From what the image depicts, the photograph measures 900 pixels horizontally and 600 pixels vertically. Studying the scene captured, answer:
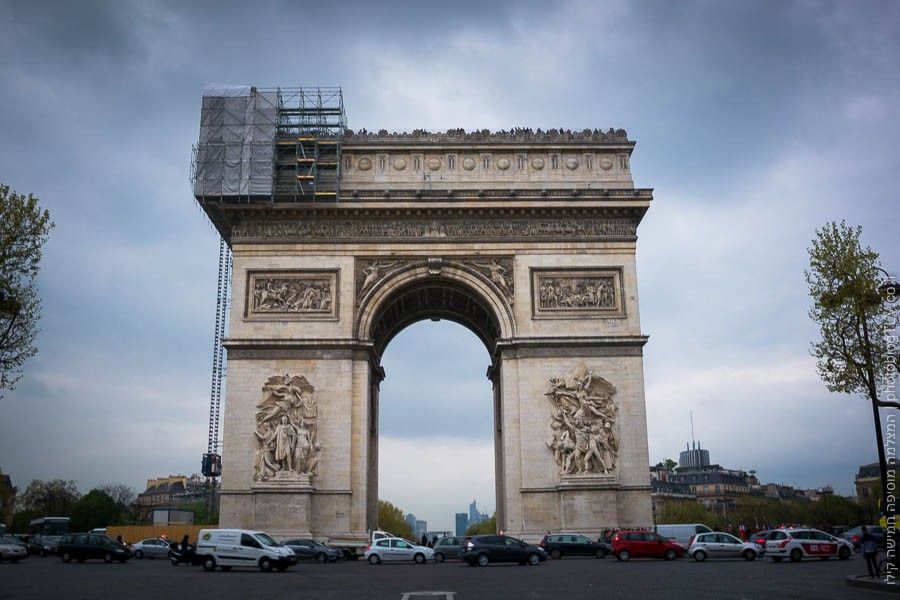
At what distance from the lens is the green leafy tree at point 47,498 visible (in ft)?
272

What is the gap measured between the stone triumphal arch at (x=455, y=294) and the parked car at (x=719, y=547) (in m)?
2.26

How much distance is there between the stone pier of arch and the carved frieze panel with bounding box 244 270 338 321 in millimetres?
55

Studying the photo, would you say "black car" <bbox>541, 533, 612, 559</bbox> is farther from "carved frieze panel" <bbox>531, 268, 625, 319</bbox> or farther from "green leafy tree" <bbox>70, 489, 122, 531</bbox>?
"green leafy tree" <bbox>70, 489, 122, 531</bbox>

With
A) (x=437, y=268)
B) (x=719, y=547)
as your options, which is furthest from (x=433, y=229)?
(x=719, y=547)

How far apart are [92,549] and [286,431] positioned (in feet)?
28.6

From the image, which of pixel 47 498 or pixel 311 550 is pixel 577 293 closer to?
pixel 311 550

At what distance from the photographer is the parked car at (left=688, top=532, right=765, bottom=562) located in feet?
92.6

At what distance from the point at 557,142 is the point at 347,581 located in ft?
67.8

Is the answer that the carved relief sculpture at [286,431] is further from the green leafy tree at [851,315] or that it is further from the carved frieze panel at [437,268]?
the green leafy tree at [851,315]

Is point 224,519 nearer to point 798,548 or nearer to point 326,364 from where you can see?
point 326,364

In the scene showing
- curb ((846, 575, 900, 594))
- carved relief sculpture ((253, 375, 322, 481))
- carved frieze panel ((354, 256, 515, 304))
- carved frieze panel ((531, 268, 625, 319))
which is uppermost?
carved frieze panel ((354, 256, 515, 304))

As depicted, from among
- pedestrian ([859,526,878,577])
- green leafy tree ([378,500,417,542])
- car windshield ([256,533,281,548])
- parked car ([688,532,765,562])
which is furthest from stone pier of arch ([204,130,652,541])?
green leafy tree ([378,500,417,542])

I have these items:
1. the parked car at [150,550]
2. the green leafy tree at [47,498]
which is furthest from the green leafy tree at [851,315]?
the green leafy tree at [47,498]

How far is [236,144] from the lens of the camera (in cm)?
3338
